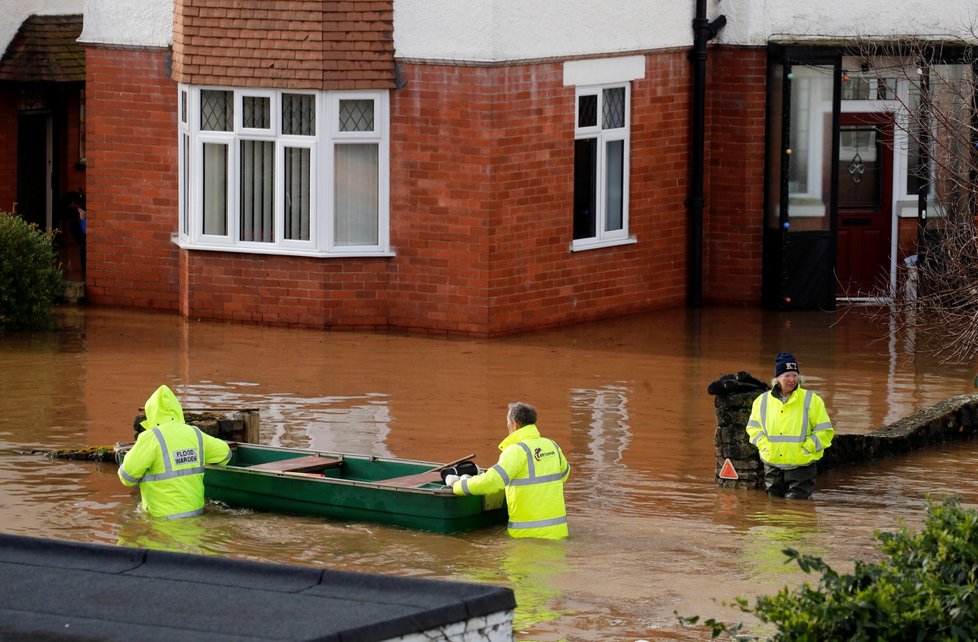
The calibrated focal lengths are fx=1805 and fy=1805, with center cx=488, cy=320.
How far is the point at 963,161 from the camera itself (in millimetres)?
→ 17281

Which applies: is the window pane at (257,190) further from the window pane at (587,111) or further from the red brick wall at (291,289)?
the window pane at (587,111)

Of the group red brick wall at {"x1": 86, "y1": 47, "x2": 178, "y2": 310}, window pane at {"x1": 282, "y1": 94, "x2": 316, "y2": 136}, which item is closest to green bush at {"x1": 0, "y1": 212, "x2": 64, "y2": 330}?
red brick wall at {"x1": 86, "y1": 47, "x2": 178, "y2": 310}

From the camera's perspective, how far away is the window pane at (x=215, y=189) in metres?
20.8

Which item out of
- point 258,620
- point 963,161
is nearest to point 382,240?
point 963,161

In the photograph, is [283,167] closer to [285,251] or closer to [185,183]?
[285,251]

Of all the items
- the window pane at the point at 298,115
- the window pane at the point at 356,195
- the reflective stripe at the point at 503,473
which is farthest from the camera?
the window pane at the point at 356,195

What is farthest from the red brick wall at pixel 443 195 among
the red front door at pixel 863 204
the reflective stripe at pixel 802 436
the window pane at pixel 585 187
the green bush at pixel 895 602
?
the green bush at pixel 895 602

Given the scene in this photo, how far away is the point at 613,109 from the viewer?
21.3m

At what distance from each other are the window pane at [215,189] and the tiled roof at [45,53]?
4696 mm

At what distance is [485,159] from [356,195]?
167 centimetres

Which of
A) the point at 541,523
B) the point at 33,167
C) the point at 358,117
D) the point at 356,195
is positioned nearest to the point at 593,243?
the point at 356,195

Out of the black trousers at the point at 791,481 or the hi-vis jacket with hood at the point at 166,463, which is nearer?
the hi-vis jacket with hood at the point at 166,463

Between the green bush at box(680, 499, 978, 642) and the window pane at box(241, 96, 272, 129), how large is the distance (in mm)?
13816

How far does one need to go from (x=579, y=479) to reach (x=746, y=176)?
8889mm
